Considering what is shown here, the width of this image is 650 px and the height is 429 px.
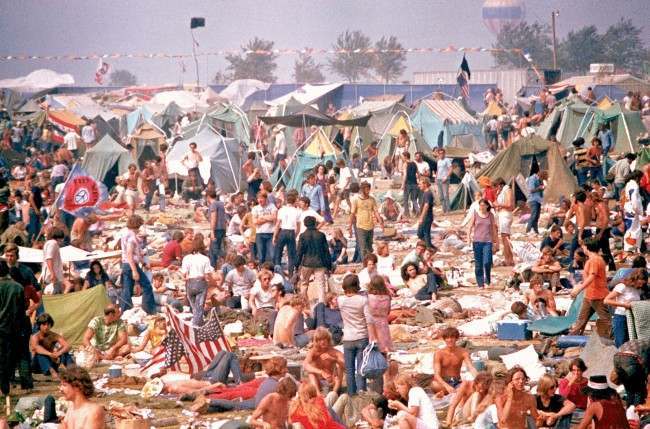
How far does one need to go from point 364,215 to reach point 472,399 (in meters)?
8.11

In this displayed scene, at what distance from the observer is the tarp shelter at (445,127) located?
42.0 m

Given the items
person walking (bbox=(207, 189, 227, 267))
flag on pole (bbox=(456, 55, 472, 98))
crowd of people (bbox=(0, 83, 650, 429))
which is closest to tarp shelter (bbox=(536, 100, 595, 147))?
crowd of people (bbox=(0, 83, 650, 429))

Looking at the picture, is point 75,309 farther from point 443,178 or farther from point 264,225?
point 443,178

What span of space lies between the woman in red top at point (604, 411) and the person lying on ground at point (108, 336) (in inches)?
241

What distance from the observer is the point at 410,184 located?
26375mm

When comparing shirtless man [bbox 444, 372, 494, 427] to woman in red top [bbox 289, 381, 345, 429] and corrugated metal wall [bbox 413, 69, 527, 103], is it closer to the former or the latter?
woman in red top [bbox 289, 381, 345, 429]

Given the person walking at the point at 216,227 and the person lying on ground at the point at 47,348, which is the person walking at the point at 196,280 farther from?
the person walking at the point at 216,227

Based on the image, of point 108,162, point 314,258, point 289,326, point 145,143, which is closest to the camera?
point 289,326

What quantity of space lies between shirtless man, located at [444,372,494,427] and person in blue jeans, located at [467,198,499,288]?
642 centimetres

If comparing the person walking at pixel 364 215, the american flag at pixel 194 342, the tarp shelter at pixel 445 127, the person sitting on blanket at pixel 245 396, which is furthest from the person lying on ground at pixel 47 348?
the tarp shelter at pixel 445 127

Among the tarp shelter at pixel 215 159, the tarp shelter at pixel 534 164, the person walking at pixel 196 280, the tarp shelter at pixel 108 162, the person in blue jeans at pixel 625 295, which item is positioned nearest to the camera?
the person in blue jeans at pixel 625 295

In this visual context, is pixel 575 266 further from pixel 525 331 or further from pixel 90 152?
pixel 90 152

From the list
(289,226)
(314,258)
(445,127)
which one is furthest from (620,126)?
(314,258)

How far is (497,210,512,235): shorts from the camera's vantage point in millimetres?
20500
